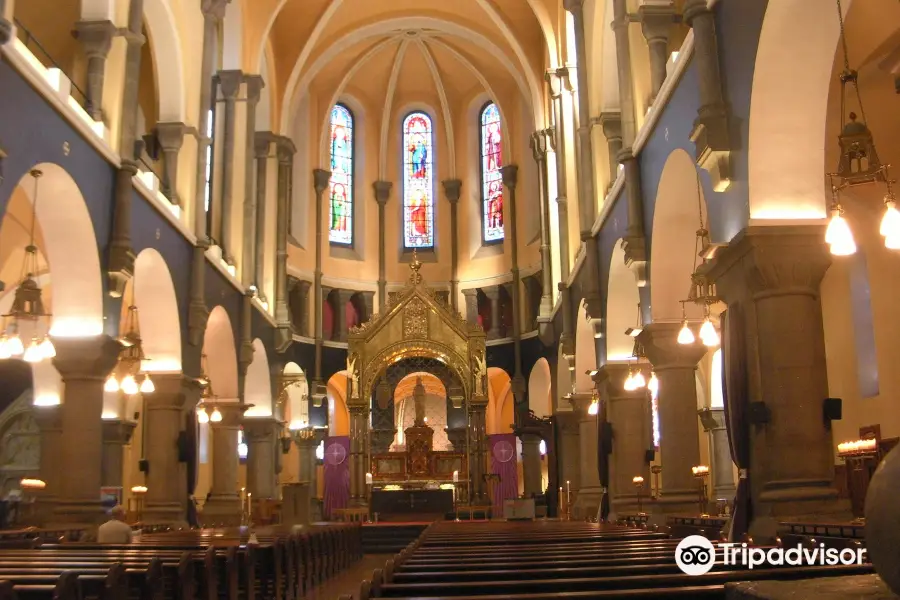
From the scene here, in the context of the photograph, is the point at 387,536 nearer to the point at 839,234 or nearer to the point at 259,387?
the point at 259,387

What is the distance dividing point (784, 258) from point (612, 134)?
9.87 metres

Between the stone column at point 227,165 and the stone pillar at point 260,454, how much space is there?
19.1ft

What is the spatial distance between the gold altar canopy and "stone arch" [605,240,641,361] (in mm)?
12703

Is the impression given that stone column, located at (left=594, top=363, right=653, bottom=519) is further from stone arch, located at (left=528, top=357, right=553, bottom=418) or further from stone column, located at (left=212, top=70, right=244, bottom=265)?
stone arch, located at (left=528, top=357, right=553, bottom=418)

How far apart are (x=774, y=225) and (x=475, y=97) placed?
28.2m

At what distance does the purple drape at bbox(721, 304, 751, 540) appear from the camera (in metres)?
9.95

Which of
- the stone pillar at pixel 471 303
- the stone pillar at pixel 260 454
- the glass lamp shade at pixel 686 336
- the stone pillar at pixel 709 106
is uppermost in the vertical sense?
the stone pillar at pixel 471 303

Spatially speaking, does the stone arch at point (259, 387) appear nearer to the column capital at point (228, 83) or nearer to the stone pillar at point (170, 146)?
the column capital at point (228, 83)

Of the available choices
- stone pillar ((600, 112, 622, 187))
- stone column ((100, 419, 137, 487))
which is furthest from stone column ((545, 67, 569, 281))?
stone column ((100, 419, 137, 487))

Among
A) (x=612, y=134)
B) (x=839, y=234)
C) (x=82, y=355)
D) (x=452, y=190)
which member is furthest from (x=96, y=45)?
(x=452, y=190)

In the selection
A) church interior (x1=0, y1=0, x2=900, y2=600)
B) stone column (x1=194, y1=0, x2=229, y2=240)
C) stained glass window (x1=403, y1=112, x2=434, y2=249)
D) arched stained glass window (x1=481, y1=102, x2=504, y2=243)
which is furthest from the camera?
stained glass window (x1=403, y1=112, x2=434, y2=249)

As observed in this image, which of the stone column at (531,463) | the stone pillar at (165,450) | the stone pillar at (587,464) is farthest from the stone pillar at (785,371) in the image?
the stone column at (531,463)

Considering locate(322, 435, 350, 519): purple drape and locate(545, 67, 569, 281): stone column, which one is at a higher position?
locate(545, 67, 569, 281): stone column

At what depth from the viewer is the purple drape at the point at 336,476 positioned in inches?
1313
